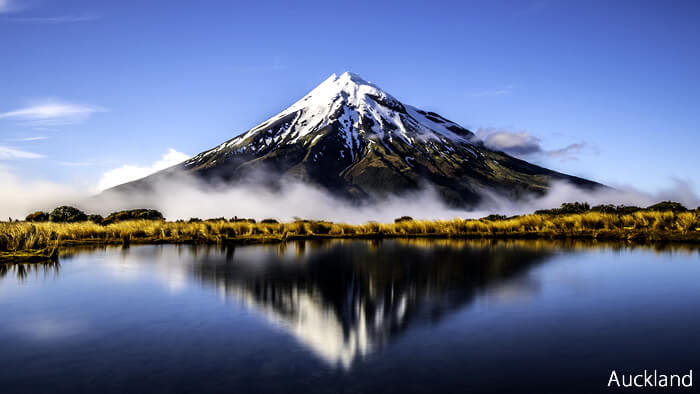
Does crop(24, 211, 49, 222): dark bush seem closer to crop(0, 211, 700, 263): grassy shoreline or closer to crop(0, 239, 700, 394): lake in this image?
crop(0, 211, 700, 263): grassy shoreline

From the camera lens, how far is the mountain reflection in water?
321 inches

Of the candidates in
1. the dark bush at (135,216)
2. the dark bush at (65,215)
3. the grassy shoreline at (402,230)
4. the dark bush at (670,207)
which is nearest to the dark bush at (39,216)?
the dark bush at (65,215)

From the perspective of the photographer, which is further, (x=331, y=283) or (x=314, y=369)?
A: (x=331, y=283)

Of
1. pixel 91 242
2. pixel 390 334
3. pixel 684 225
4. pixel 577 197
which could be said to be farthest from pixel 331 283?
pixel 577 197

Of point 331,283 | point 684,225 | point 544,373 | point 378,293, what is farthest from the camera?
point 684,225

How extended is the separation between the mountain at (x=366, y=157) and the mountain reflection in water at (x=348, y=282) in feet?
402

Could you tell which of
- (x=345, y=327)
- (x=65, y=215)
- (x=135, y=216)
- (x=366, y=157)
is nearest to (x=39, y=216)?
(x=65, y=215)

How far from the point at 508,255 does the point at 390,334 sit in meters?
12.2

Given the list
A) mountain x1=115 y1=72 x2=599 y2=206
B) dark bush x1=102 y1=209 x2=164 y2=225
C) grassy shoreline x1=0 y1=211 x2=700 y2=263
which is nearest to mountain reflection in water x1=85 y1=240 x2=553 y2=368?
grassy shoreline x1=0 y1=211 x2=700 y2=263

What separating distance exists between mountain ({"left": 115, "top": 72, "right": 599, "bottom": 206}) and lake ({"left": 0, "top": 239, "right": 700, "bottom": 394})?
12808 cm

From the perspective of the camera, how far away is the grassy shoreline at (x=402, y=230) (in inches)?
1008

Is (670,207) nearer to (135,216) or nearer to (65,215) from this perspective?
(135,216)

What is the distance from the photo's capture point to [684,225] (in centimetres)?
2561

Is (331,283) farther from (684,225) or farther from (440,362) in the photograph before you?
(684,225)
